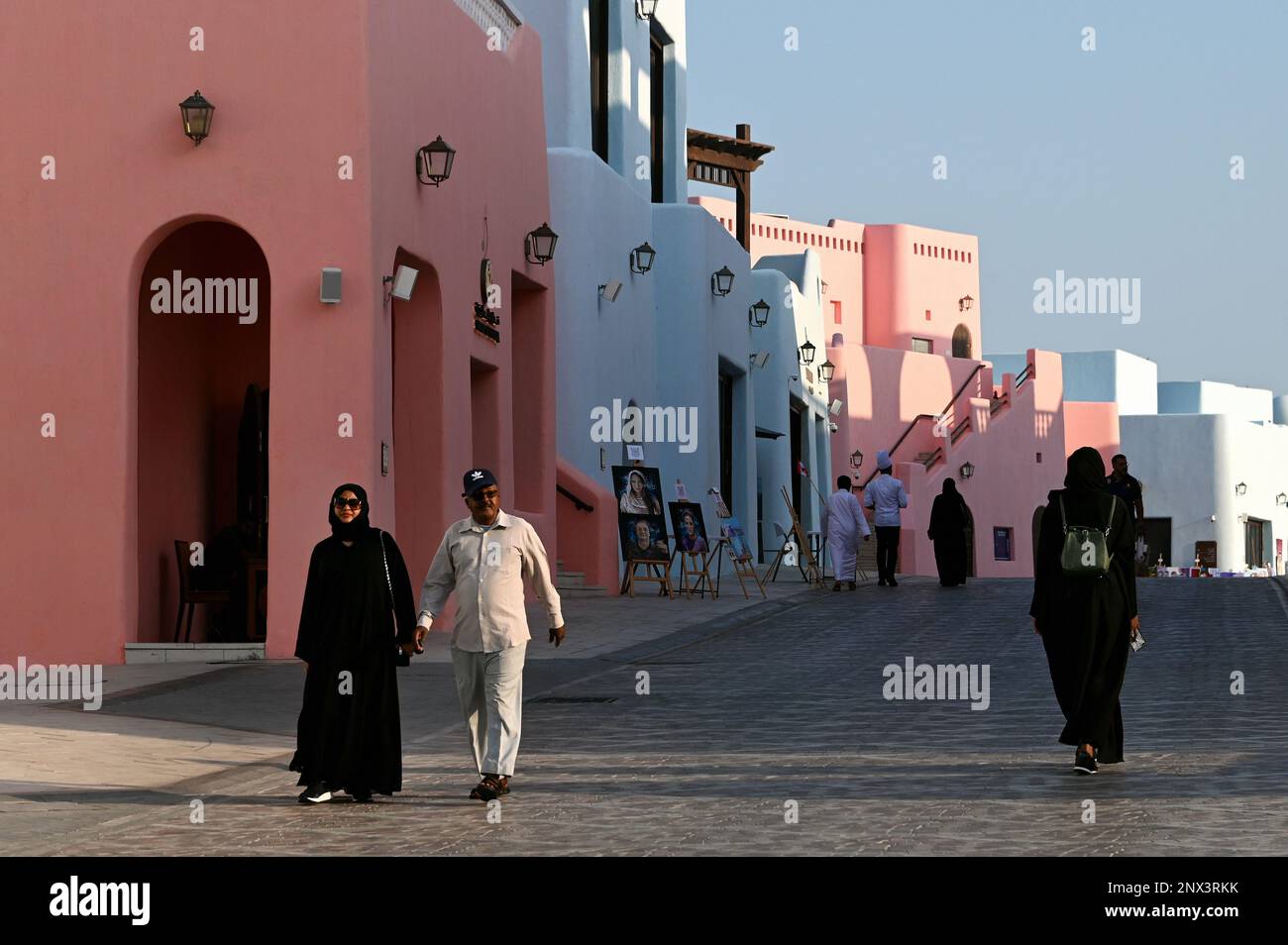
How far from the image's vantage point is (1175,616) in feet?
68.7

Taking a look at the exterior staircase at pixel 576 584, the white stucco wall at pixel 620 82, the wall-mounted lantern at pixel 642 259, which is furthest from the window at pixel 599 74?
the exterior staircase at pixel 576 584

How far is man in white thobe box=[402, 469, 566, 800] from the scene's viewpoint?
947 centimetres

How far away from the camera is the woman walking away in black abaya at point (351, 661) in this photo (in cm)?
945

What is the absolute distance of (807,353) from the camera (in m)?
43.2

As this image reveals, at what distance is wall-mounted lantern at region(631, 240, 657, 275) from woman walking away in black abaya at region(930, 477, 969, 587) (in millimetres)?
5306

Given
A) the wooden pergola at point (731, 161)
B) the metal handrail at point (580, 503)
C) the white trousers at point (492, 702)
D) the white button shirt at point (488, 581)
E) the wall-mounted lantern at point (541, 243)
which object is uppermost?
the wooden pergola at point (731, 161)

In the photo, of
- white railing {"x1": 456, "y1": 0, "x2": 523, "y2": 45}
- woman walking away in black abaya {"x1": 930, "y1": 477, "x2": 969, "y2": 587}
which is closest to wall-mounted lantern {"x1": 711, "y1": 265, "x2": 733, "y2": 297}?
woman walking away in black abaya {"x1": 930, "y1": 477, "x2": 969, "y2": 587}

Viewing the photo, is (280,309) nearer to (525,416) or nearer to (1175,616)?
(525,416)

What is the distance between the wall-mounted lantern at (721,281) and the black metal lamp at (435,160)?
13533 millimetres

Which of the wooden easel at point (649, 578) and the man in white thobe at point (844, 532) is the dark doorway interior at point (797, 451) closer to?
the man in white thobe at point (844, 532)

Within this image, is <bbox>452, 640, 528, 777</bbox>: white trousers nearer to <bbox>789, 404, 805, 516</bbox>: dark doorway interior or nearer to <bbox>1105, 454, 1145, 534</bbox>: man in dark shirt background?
<bbox>1105, 454, 1145, 534</bbox>: man in dark shirt background

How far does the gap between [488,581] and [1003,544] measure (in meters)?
43.7


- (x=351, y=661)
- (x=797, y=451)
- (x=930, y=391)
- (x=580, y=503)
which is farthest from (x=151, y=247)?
(x=930, y=391)
